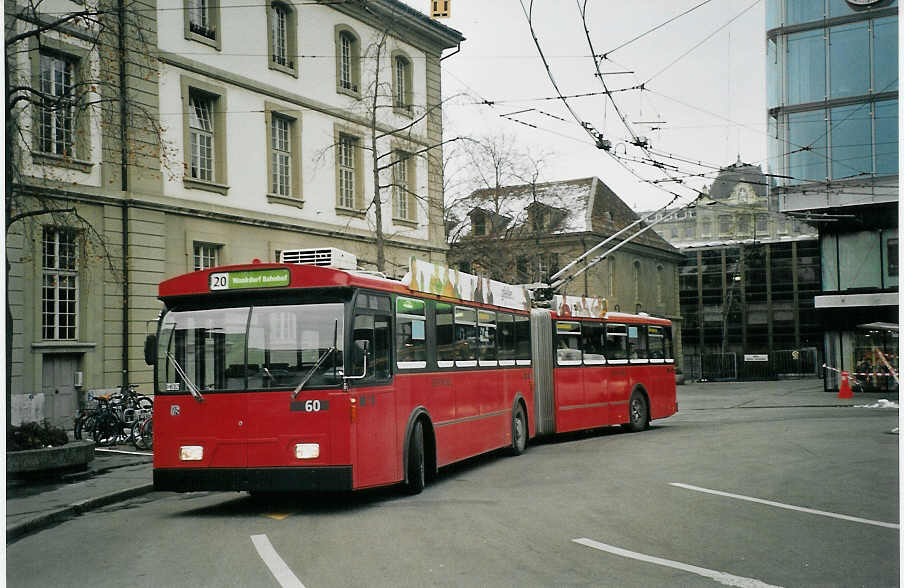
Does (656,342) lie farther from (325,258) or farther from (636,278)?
(636,278)

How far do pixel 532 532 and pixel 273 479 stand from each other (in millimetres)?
3076

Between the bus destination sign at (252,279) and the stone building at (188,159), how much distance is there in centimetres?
552

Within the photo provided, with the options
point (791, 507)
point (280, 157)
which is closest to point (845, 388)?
point (280, 157)

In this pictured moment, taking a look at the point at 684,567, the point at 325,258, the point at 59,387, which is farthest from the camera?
the point at 59,387

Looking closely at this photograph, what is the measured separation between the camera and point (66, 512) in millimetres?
11641

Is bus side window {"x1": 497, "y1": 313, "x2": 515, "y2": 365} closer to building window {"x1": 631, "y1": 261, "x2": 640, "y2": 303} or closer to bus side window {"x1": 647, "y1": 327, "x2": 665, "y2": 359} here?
bus side window {"x1": 647, "y1": 327, "x2": 665, "y2": 359}

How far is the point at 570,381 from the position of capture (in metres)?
20.7

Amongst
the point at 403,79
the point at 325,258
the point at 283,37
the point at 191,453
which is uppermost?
the point at 283,37

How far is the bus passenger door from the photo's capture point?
1102cm

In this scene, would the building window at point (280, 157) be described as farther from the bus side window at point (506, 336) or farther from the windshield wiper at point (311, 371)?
the windshield wiper at point (311, 371)

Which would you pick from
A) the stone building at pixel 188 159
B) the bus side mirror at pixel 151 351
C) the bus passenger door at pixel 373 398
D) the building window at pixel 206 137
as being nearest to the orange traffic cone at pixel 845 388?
the stone building at pixel 188 159

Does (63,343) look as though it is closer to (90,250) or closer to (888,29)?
(90,250)

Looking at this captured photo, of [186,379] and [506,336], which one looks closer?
[186,379]

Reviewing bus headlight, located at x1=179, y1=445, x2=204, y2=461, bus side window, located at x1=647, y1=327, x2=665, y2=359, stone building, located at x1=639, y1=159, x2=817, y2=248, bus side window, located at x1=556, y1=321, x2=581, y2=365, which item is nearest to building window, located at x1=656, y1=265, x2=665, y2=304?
stone building, located at x1=639, y1=159, x2=817, y2=248
